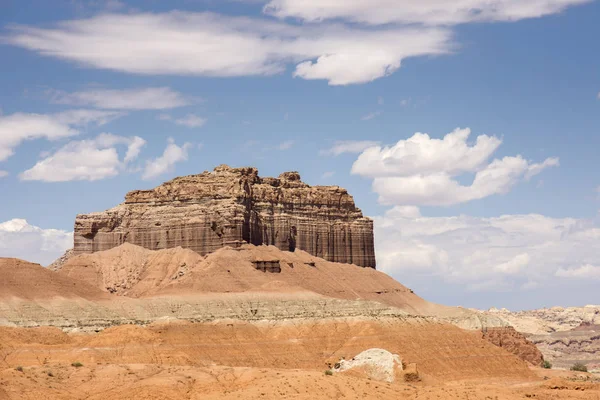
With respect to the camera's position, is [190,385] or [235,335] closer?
[190,385]

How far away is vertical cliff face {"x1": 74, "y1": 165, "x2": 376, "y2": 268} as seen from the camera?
491 ft

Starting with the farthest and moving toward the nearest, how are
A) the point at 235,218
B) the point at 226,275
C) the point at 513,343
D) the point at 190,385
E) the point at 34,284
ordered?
1. the point at 513,343
2. the point at 235,218
3. the point at 226,275
4. the point at 34,284
5. the point at 190,385

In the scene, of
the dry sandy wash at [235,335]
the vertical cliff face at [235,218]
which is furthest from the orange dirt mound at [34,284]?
the vertical cliff face at [235,218]

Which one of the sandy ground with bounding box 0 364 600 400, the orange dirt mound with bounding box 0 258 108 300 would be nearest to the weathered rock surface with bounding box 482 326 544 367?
the orange dirt mound with bounding box 0 258 108 300

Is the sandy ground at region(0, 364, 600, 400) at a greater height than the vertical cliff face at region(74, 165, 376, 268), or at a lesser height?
lesser

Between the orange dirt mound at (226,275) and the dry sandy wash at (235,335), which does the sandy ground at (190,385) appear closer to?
the dry sandy wash at (235,335)

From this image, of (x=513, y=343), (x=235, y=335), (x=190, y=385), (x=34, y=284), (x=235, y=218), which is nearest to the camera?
(x=190, y=385)

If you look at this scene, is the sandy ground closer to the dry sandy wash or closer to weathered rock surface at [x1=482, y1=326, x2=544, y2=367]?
the dry sandy wash

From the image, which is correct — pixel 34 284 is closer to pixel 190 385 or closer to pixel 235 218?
pixel 235 218

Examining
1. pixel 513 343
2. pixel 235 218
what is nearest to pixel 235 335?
pixel 235 218

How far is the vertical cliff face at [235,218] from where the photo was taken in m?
150

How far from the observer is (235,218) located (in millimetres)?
146875

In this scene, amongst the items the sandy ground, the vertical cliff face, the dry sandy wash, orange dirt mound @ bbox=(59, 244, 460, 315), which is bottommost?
the sandy ground

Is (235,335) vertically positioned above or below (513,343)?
below
